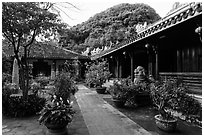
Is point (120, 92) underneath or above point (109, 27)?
underneath

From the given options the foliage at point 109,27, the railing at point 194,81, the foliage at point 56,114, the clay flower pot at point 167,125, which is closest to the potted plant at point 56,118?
the foliage at point 56,114

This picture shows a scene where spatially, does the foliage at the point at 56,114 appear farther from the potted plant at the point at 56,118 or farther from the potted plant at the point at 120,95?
the potted plant at the point at 120,95

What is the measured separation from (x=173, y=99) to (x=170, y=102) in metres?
0.12

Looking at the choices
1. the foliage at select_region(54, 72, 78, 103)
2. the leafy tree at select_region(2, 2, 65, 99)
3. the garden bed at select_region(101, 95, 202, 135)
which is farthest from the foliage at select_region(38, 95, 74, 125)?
the foliage at select_region(54, 72, 78, 103)

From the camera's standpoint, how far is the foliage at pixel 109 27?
3129 cm

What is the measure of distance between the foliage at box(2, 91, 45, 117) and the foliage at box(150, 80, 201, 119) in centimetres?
397

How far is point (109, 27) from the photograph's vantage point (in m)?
35.1

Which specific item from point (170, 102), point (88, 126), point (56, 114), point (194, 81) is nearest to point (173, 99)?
point (170, 102)

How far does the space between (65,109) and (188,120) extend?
11.8ft

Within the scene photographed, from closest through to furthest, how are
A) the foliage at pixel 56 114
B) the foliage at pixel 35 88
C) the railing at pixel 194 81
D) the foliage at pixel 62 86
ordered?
the foliage at pixel 56 114, the railing at pixel 194 81, the foliage at pixel 62 86, the foliage at pixel 35 88

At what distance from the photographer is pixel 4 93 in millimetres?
6473

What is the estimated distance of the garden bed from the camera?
179 inches

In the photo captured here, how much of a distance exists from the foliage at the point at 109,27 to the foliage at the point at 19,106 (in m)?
25.0

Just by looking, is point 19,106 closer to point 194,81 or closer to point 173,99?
point 173,99
